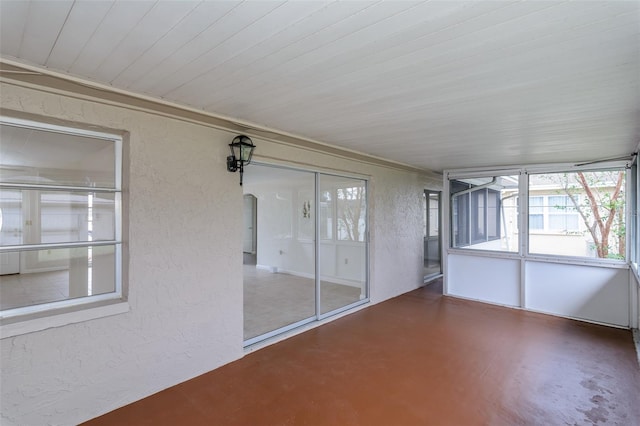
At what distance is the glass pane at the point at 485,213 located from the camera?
5.31 meters

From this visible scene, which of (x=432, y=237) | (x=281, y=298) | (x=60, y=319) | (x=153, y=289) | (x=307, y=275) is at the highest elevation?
(x=432, y=237)

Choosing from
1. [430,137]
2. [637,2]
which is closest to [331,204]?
[430,137]

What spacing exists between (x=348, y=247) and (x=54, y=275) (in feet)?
12.6

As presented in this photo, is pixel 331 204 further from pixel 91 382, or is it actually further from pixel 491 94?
pixel 91 382

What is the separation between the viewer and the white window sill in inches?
79.6

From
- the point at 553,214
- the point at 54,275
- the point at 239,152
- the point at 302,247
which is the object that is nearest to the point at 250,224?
the point at 302,247

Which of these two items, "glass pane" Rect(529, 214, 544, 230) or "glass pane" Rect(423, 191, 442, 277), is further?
"glass pane" Rect(423, 191, 442, 277)

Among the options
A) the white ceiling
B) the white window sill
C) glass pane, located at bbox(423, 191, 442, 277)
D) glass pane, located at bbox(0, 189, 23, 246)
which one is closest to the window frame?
the white ceiling

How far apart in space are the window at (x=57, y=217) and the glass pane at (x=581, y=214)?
580 centimetres

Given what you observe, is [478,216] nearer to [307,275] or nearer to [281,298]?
[307,275]

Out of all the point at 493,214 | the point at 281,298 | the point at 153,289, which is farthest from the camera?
the point at 493,214

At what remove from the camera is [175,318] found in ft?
9.05

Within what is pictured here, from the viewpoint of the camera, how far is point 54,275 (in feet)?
8.11

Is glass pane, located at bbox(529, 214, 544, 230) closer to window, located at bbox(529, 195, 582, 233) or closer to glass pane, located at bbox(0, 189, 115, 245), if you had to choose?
window, located at bbox(529, 195, 582, 233)
